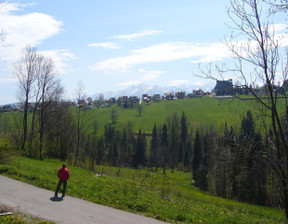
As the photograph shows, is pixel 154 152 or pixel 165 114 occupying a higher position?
pixel 165 114

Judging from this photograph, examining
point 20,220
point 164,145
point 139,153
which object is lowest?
point 139,153

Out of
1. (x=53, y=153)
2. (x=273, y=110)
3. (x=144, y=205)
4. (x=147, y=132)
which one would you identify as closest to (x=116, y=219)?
(x=144, y=205)

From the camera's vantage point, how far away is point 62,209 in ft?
35.6

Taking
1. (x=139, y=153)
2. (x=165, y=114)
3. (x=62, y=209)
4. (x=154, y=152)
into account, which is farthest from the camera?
(x=165, y=114)

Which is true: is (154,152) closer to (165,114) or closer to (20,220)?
(165,114)

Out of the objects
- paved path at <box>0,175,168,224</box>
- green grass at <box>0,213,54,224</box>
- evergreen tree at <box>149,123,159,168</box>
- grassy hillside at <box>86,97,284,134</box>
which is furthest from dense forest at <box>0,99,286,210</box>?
green grass at <box>0,213,54,224</box>

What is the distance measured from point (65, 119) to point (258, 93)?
148ft

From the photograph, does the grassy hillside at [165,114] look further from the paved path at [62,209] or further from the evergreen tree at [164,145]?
the paved path at [62,209]

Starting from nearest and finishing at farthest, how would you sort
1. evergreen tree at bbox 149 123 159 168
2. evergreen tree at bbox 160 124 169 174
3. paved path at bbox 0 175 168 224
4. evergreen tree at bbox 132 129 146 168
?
1. paved path at bbox 0 175 168 224
2. evergreen tree at bbox 149 123 159 168
3. evergreen tree at bbox 132 129 146 168
4. evergreen tree at bbox 160 124 169 174

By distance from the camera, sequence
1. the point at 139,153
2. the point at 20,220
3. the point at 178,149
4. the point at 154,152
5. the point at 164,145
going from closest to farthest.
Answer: the point at 20,220
the point at 154,152
the point at 139,153
the point at 164,145
the point at 178,149

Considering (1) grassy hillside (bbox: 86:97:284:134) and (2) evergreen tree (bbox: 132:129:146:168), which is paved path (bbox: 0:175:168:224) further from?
(1) grassy hillside (bbox: 86:97:284:134)

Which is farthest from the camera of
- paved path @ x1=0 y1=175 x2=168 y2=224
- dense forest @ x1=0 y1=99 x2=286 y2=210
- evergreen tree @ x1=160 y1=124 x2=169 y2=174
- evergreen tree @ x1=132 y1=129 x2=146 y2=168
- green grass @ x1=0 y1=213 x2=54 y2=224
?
evergreen tree @ x1=160 y1=124 x2=169 y2=174

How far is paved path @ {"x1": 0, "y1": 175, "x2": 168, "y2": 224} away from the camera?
9883 mm

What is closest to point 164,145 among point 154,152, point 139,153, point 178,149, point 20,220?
point 178,149
